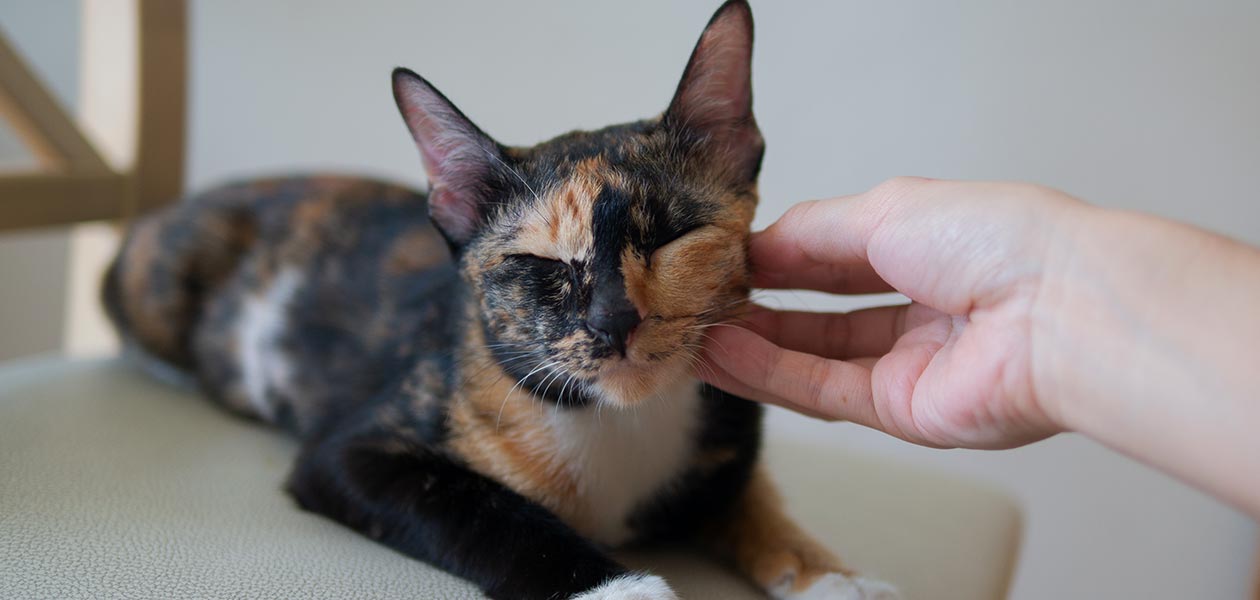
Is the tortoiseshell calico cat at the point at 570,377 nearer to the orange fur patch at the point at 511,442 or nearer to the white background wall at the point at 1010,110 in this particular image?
the orange fur patch at the point at 511,442

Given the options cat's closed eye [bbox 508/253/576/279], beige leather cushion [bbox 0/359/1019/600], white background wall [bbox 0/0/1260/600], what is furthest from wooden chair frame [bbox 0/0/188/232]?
cat's closed eye [bbox 508/253/576/279]

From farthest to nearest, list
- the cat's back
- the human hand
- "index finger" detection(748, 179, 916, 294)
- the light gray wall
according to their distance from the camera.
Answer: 1. the light gray wall
2. the cat's back
3. "index finger" detection(748, 179, 916, 294)
4. the human hand

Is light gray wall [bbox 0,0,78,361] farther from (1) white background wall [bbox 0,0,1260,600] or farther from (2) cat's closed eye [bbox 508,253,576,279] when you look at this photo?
(2) cat's closed eye [bbox 508,253,576,279]

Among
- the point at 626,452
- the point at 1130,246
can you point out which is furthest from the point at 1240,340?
the point at 626,452

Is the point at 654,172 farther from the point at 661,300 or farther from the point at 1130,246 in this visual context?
the point at 1130,246

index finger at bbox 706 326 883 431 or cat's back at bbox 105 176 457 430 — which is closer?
index finger at bbox 706 326 883 431

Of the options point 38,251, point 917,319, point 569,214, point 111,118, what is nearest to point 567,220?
point 569,214

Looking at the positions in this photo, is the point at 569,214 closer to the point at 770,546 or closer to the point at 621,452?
the point at 621,452
